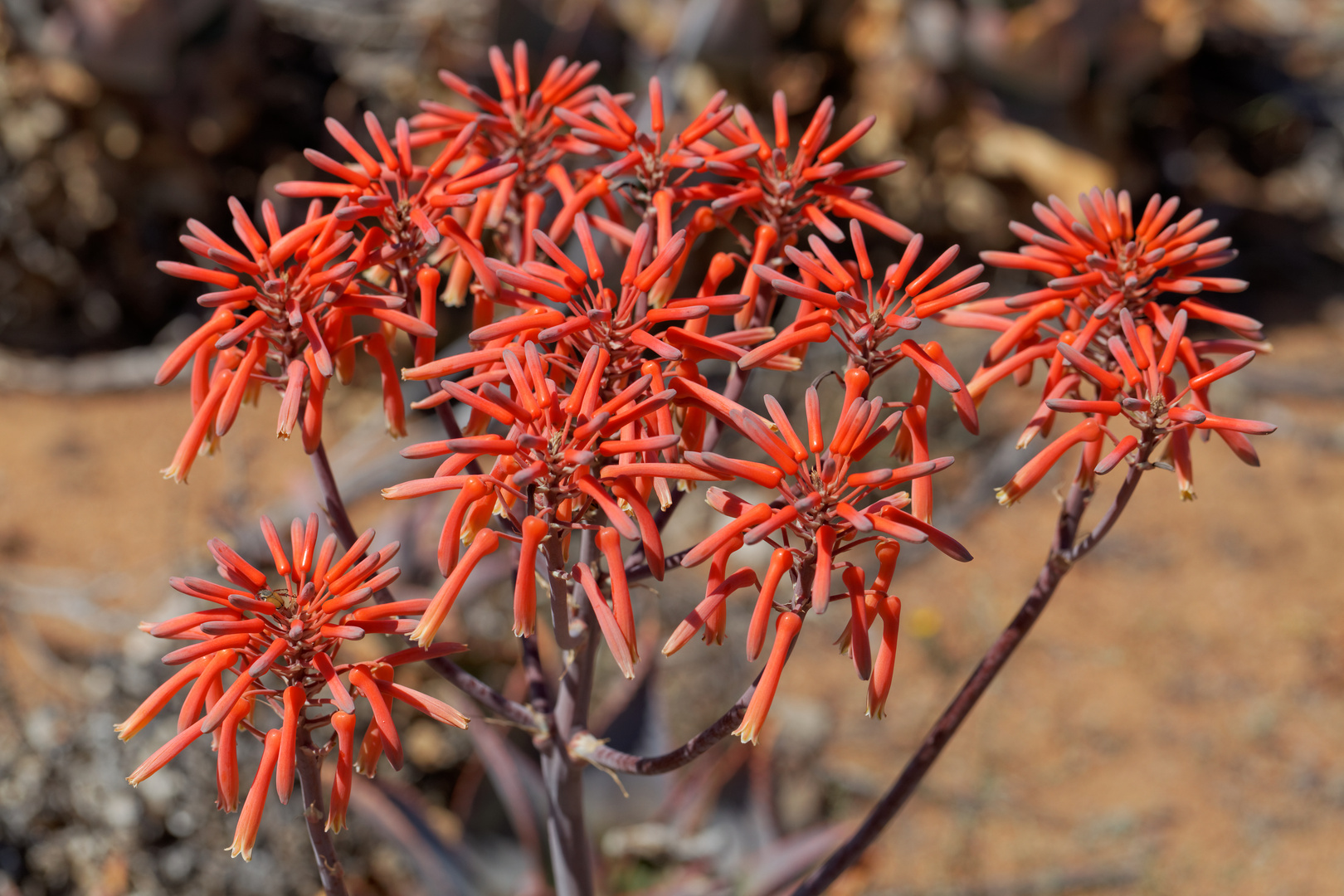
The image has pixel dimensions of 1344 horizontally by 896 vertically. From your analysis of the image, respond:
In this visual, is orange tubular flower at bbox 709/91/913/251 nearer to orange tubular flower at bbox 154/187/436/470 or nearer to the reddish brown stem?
orange tubular flower at bbox 154/187/436/470

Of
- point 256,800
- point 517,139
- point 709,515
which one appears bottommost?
point 256,800

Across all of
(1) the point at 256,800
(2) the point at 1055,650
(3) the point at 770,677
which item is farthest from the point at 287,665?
(2) the point at 1055,650

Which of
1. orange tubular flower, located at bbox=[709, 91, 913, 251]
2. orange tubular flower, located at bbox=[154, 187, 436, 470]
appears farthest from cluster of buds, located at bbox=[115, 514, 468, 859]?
orange tubular flower, located at bbox=[709, 91, 913, 251]

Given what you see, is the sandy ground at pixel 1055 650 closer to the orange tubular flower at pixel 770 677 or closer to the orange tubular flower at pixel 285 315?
the orange tubular flower at pixel 770 677

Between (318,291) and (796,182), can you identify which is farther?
(796,182)

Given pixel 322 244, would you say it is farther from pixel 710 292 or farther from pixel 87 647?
pixel 87 647

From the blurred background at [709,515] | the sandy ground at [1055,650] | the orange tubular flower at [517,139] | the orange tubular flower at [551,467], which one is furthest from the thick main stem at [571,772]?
the sandy ground at [1055,650]

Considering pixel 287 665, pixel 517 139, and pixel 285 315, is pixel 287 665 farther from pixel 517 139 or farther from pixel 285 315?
pixel 517 139
